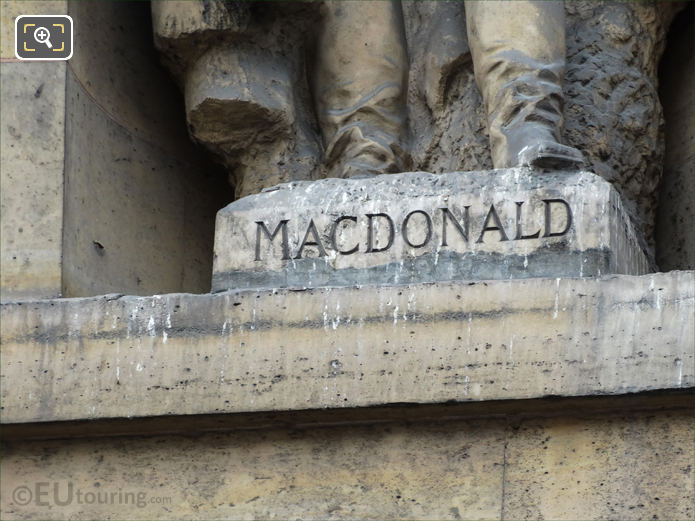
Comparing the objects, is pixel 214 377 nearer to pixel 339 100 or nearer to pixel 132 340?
pixel 132 340

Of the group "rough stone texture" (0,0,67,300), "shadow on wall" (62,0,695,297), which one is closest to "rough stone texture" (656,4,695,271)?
"shadow on wall" (62,0,695,297)

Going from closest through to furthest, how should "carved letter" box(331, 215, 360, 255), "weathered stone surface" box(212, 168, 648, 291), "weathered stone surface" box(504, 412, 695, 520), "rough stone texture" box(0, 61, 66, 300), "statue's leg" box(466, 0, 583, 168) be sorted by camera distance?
"weathered stone surface" box(504, 412, 695, 520)
"weathered stone surface" box(212, 168, 648, 291)
"carved letter" box(331, 215, 360, 255)
"statue's leg" box(466, 0, 583, 168)
"rough stone texture" box(0, 61, 66, 300)

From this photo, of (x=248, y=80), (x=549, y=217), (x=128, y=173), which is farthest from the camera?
(x=128, y=173)

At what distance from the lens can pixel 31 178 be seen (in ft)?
16.9

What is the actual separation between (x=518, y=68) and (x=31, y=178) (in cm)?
117

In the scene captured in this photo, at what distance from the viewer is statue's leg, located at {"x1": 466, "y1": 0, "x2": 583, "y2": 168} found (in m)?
4.80

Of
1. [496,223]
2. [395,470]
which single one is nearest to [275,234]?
[496,223]

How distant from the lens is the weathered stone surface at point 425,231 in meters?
4.52

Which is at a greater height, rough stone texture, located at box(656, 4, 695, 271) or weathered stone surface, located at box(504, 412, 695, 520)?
rough stone texture, located at box(656, 4, 695, 271)

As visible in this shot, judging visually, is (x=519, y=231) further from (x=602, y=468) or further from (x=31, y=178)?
(x=31, y=178)

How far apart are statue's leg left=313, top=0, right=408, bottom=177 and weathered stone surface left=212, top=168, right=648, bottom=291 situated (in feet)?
1.40

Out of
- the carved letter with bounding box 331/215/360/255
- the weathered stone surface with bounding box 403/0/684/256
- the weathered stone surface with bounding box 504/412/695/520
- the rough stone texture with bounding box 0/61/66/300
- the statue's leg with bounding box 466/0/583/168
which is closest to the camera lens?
the weathered stone surface with bounding box 504/412/695/520

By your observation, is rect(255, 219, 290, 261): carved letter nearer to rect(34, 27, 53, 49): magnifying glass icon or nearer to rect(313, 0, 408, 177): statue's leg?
rect(313, 0, 408, 177): statue's leg

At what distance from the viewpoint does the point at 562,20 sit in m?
5.01
